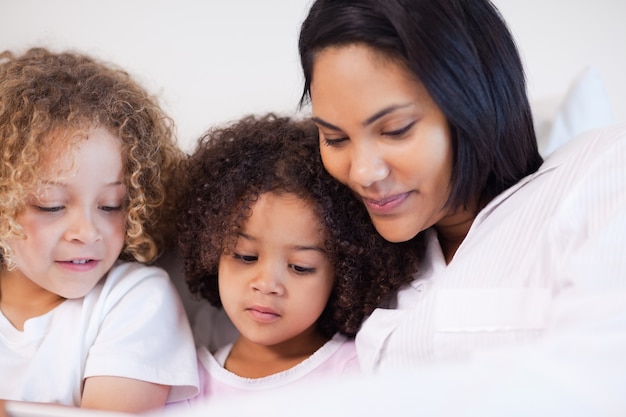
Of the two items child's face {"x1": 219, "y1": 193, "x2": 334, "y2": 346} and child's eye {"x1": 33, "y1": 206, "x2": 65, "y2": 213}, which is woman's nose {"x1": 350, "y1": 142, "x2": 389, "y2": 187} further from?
child's eye {"x1": 33, "y1": 206, "x2": 65, "y2": 213}

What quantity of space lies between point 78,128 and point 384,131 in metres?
0.49

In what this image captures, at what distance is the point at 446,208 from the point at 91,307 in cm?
61

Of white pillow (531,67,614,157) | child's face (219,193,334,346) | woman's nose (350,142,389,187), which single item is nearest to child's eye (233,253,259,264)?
child's face (219,193,334,346)

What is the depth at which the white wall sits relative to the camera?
65.5 inches

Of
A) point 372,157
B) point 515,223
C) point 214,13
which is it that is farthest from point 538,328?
point 214,13

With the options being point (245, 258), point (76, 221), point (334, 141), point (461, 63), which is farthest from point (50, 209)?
point (461, 63)

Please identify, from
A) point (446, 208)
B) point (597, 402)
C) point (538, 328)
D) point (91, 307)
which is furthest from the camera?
point (91, 307)

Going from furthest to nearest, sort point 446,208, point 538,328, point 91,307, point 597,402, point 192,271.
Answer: point 192,271 → point 91,307 → point 446,208 → point 538,328 → point 597,402

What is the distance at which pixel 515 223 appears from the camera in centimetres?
104

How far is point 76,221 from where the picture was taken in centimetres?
116

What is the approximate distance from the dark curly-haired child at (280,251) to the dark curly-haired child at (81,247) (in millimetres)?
86

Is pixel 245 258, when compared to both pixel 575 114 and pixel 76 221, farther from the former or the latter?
pixel 575 114

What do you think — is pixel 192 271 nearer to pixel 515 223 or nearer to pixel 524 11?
pixel 515 223

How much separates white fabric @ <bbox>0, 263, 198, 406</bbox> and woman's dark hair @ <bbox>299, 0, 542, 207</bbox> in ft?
1.51
